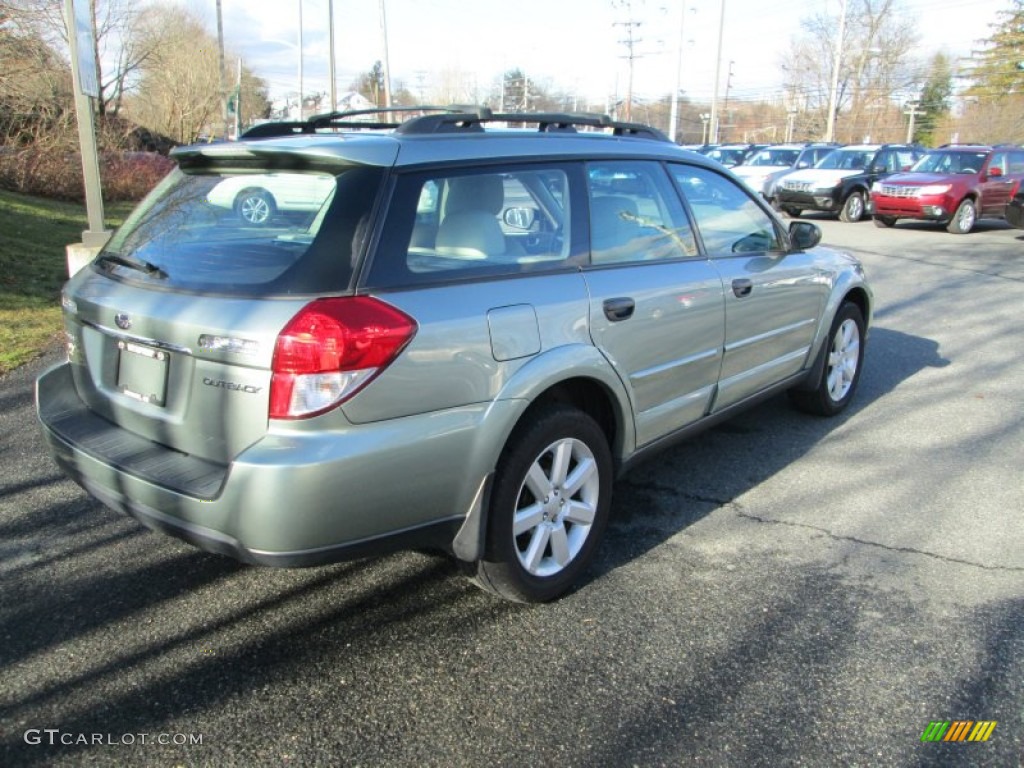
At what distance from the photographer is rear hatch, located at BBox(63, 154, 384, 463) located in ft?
8.12

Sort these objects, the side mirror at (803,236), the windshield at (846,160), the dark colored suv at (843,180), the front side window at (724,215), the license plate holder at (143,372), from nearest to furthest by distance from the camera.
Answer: the license plate holder at (143,372) → the front side window at (724,215) → the side mirror at (803,236) → the dark colored suv at (843,180) → the windshield at (846,160)

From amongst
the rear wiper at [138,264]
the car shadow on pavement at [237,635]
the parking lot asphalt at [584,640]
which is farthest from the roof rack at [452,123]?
the car shadow on pavement at [237,635]

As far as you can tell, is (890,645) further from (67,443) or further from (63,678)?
(67,443)

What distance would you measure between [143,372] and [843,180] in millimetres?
19625

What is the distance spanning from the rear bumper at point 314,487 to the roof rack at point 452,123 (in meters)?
1.11

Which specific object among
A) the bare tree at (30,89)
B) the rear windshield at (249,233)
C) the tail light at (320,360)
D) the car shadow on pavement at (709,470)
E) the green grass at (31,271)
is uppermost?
the bare tree at (30,89)

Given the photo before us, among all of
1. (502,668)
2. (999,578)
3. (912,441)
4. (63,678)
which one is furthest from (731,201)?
(63,678)

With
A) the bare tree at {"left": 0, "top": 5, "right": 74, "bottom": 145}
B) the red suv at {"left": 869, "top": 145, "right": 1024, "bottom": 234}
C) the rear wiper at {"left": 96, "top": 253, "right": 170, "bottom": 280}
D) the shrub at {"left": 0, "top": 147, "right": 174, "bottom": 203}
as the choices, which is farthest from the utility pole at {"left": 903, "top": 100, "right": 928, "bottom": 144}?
the rear wiper at {"left": 96, "top": 253, "right": 170, "bottom": 280}

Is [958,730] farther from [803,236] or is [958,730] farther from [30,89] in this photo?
[30,89]

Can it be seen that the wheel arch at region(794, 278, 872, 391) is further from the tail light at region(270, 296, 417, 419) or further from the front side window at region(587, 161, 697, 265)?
the tail light at region(270, 296, 417, 419)

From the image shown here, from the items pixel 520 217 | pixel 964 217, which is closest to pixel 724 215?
pixel 520 217

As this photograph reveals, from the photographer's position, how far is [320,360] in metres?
2.39

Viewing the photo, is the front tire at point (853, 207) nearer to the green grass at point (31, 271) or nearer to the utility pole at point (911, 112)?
the green grass at point (31, 271)

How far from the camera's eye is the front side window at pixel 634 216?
3393mm
